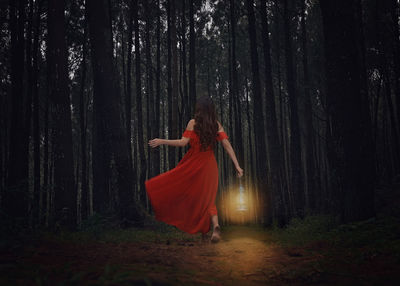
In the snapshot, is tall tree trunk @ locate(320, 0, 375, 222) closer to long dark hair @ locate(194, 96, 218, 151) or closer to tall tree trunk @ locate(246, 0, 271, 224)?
long dark hair @ locate(194, 96, 218, 151)

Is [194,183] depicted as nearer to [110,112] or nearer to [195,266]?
[195,266]

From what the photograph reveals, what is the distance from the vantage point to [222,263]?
12.9ft

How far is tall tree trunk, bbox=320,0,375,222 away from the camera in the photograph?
6.07 m

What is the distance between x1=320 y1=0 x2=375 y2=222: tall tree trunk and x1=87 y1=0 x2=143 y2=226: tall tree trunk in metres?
5.24

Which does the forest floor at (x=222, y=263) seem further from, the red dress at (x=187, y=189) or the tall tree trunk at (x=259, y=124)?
the tall tree trunk at (x=259, y=124)

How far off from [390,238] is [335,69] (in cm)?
335

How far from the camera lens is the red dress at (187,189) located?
5.98m

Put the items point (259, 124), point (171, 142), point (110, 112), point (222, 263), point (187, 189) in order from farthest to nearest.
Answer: point (259, 124), point (110, 112), point (187, 189), point (171, 142), point (222, 263)

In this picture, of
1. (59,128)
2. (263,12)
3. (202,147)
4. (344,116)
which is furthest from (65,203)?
(263,12)

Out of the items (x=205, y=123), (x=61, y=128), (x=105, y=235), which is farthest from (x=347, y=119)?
(x=61, y=128)

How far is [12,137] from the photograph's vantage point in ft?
34.7

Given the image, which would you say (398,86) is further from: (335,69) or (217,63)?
(217,63)

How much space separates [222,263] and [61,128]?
569 cm

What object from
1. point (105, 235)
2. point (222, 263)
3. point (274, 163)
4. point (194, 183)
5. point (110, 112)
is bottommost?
point (105, 235)
